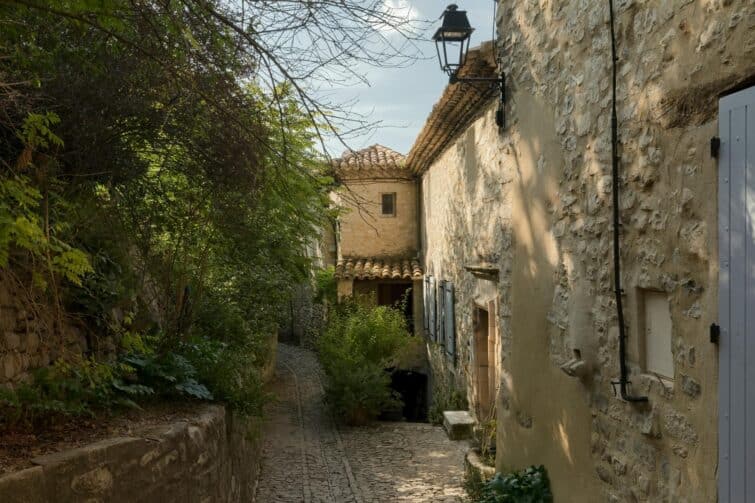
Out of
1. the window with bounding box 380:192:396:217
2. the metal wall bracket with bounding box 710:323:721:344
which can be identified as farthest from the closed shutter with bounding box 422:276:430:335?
the metal wall bracket with bounding box 710:323:721:344

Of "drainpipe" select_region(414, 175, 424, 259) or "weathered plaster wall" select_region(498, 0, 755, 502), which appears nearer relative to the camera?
"weathered plaster wall" select_region(498, 0, 755, 502)

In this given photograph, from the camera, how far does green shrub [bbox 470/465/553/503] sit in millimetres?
4699

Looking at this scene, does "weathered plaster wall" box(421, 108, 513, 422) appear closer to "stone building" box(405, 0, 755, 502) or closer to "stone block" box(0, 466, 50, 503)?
"stone building" box(405, 0, 755, 502)

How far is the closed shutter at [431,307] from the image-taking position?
13156 mm

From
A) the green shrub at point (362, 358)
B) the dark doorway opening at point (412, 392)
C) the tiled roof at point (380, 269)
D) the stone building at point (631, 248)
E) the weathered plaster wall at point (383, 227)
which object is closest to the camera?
the stone building at point (631, 248)

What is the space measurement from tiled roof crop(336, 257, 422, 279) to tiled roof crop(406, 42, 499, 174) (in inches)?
116

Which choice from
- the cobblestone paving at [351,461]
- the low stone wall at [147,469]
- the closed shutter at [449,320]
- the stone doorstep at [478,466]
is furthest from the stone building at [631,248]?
the closed shutter at [449,320]

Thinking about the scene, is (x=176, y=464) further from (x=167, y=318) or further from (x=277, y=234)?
(x=277, y=234)

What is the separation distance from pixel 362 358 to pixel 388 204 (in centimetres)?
606

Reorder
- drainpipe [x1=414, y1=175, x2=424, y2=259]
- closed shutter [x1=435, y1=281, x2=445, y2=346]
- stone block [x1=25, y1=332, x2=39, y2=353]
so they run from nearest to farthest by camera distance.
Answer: stone block [x1=25, y1=332, x2=39, y2=353] < closed shutter [x1=435, y1=281, x2=445, y2=346] < drainpipe [x1=414, y1=175, x2=424, y2=259]

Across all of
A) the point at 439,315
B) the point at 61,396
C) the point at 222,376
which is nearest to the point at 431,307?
the point at 439,315

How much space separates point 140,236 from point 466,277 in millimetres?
5405

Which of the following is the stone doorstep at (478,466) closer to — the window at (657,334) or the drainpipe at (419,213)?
the window at (657,334)

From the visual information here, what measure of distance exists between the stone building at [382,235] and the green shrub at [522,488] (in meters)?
10.6
